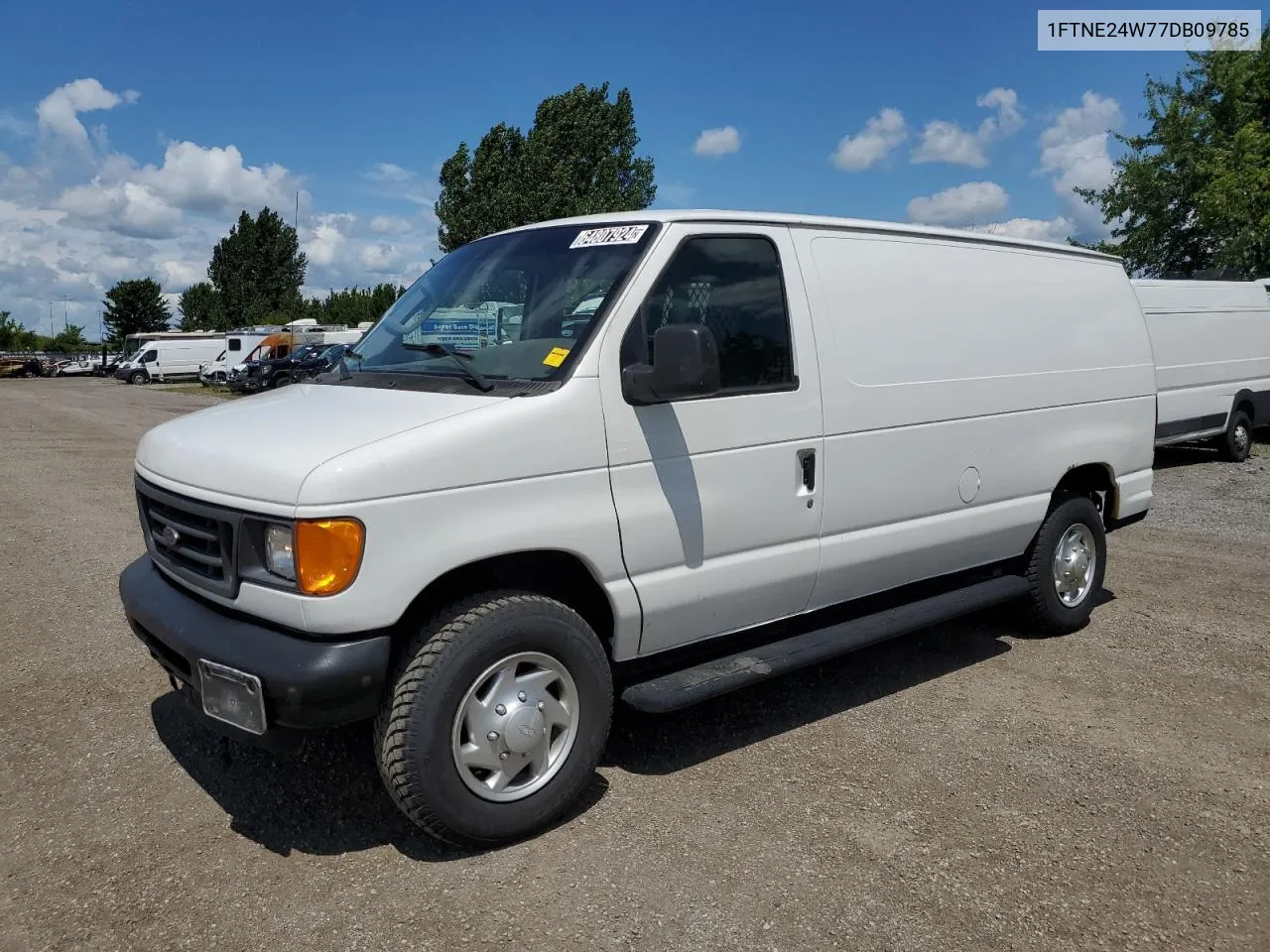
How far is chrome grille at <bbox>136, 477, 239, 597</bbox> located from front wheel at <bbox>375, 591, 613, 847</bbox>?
66cm

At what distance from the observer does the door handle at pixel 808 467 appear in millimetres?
4039

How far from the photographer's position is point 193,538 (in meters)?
3.35

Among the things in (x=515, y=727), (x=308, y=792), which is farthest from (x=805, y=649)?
(x=308, y=792)

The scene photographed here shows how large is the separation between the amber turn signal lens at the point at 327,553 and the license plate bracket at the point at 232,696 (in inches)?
13.8

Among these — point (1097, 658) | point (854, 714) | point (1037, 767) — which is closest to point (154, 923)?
point (854, 714)

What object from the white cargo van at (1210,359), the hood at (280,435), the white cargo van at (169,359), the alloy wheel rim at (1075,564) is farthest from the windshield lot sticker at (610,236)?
the white cargo van at (169,359)

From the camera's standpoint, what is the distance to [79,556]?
7547mm

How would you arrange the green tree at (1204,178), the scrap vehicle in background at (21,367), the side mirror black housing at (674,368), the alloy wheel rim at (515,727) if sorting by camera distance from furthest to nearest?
the scrap vehicle in background at (21,367), the green tree at (1204,178), the side mirror black housing at (674,368), the alloy wheel rim at (515,727)

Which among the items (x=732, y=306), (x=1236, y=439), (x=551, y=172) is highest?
(x=551, y=172)

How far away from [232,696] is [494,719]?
2.71ft

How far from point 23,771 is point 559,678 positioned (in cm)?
228

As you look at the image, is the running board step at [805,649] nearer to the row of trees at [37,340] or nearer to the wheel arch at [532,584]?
the wheel arch at [532,584]

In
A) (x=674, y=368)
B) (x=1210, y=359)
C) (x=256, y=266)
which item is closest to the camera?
(x=674, y=368)

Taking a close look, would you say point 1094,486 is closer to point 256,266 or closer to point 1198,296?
point 1198,296
